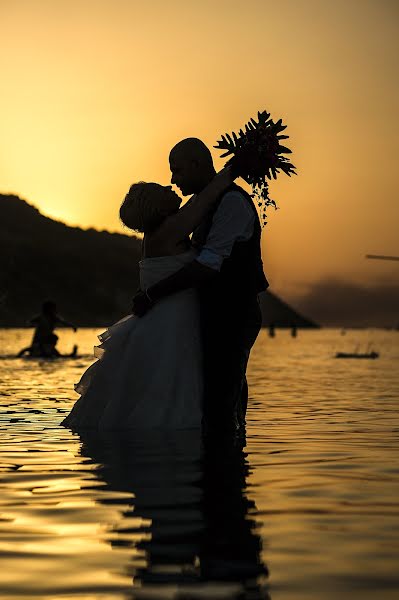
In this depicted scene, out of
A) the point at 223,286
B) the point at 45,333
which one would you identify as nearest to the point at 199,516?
the point at 223,286

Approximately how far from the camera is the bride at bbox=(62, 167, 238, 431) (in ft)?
33.6

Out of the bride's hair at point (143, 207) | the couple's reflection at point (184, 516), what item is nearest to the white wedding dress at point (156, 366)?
the bride's hair at point (143, 207)

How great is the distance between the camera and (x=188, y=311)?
10359mm

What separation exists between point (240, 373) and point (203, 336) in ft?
1.51

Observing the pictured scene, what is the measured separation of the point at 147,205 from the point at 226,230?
35.2 inches

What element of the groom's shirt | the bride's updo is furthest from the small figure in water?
the groom's shirt

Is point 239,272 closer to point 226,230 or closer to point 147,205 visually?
point 226,230

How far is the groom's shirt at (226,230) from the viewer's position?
9.73m

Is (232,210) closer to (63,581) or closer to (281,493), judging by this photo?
(281,493)

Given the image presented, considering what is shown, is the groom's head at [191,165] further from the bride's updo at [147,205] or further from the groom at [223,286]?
the bride's updo at [147,205]

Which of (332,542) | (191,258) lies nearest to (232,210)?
(191,258)

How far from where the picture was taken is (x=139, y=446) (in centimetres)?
937

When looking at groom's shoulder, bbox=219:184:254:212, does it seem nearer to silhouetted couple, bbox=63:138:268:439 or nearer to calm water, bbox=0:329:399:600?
silhouetted couple, bbox=63:138:268:439

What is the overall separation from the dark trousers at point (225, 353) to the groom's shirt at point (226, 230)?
501 mm
